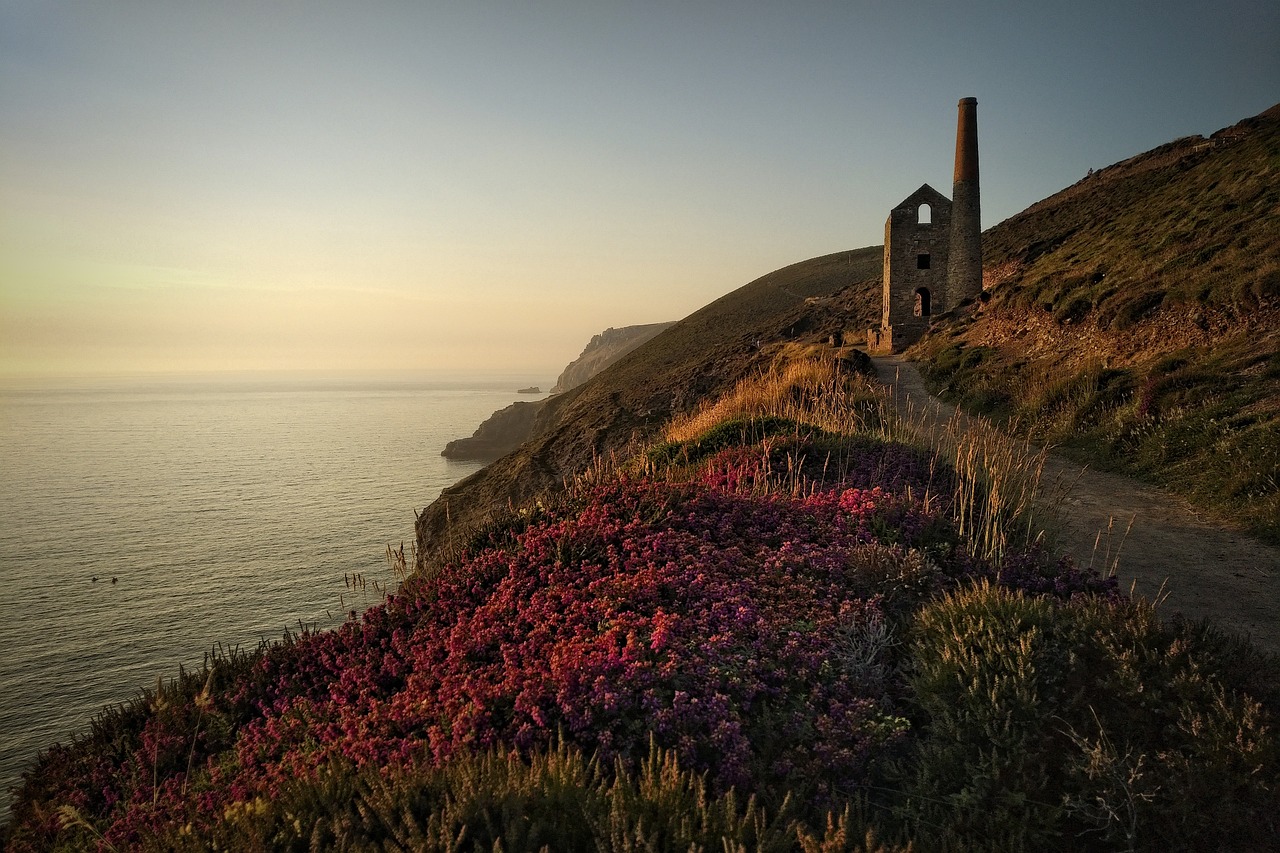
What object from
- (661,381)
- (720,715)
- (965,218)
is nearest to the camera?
(720,715)

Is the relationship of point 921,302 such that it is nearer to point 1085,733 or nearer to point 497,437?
point 1085,733

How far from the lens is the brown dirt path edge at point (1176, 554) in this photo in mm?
6036

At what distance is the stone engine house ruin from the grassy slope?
8718 millimetres

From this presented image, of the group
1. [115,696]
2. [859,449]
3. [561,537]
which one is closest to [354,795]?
[561,537]

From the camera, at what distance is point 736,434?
11.1 metres

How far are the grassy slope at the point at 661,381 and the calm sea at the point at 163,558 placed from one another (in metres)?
6.49

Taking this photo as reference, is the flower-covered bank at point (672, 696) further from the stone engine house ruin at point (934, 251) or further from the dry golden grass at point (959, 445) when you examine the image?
the stone engine house ruin at point (934, 251)

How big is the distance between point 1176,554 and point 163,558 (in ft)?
163

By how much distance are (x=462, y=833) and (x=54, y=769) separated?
7.24 meters

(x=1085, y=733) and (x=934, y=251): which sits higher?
(x=934, y=251)

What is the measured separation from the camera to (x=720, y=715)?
12.9 feet

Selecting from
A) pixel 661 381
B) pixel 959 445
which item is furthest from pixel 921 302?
pixel 959 445

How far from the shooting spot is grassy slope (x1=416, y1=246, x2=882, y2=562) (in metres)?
32.2

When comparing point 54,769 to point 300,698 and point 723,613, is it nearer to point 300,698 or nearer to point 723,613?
point 300,698
